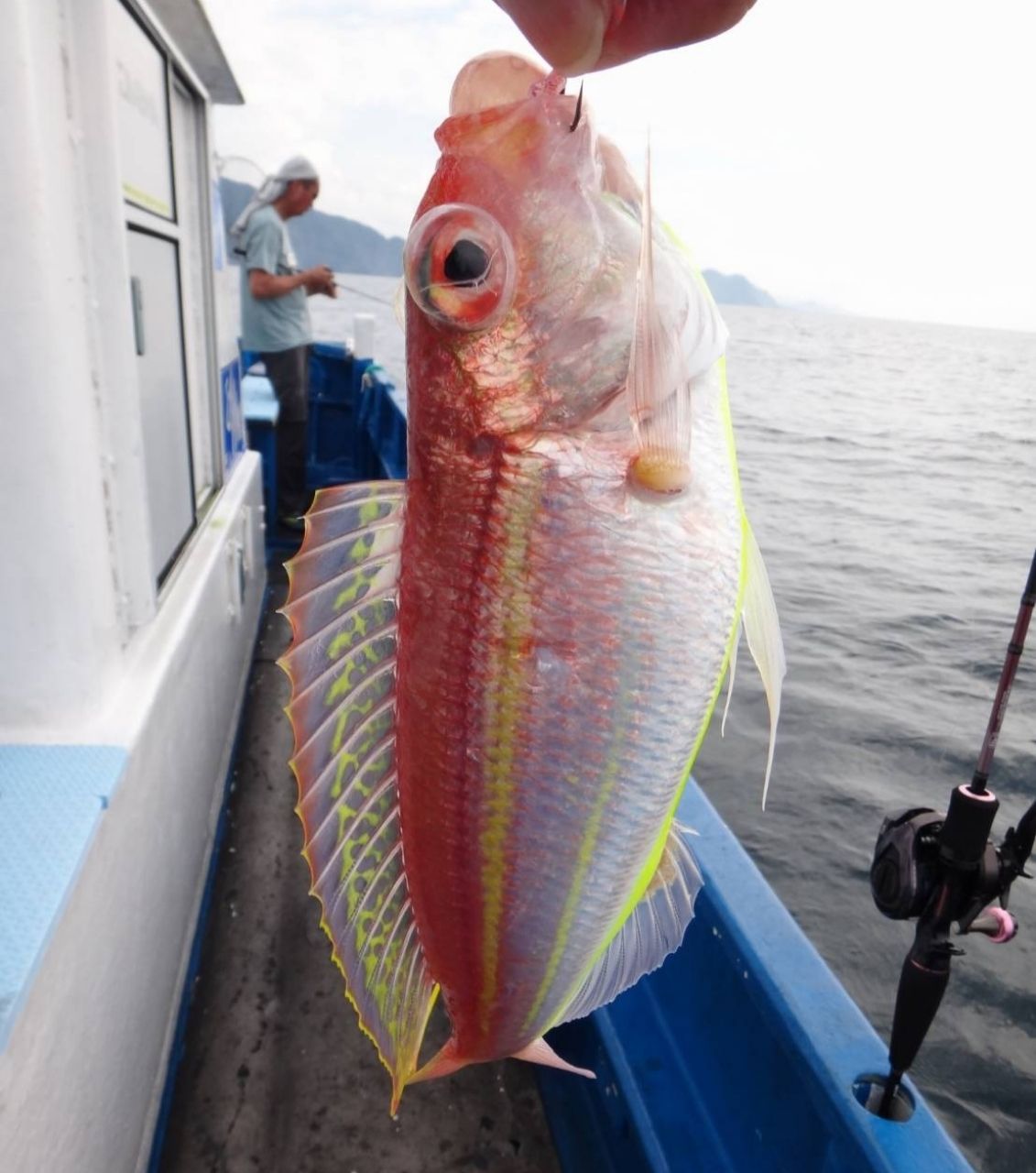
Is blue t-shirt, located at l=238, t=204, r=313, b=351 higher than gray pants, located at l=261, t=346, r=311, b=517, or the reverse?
blue t-shirt, located at l=238, t=204, r=313, b=351

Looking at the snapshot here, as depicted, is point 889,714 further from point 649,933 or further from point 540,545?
point 540,545

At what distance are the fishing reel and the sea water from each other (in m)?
1.38

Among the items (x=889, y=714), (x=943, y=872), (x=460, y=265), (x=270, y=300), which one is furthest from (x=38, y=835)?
(x=889, y=714)

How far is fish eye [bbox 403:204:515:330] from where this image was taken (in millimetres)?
808

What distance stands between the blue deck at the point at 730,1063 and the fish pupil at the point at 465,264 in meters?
1.29

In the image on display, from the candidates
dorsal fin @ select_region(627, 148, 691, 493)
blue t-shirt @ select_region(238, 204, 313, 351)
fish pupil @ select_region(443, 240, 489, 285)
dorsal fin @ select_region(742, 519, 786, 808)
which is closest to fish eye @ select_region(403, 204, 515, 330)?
fish pupil @ select_region(443, 240, 489, 285)

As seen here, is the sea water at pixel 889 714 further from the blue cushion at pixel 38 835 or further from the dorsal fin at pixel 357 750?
the blue cushion at pixel 38 835

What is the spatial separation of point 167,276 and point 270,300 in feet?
8.58

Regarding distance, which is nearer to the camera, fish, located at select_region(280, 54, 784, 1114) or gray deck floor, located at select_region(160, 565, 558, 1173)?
fish, located at select_region(280, 54, 784, 1114)

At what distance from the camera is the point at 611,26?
0.63 m

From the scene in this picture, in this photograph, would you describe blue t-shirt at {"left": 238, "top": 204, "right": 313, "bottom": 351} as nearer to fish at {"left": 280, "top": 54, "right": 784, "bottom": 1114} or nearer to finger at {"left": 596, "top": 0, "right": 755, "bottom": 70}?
fish at {"left": 280, "top": 54, "right": 784, "bottom": 1114}

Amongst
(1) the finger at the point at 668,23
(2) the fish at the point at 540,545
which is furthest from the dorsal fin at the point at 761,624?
(1) the finger at the point at 668,23

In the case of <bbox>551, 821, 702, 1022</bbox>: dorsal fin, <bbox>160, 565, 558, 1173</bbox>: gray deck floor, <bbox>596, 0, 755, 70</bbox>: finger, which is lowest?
<bbox>160, 565, 558, 1173</bbox>: gray deck floor

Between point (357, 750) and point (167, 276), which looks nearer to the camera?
point (357, 750)
